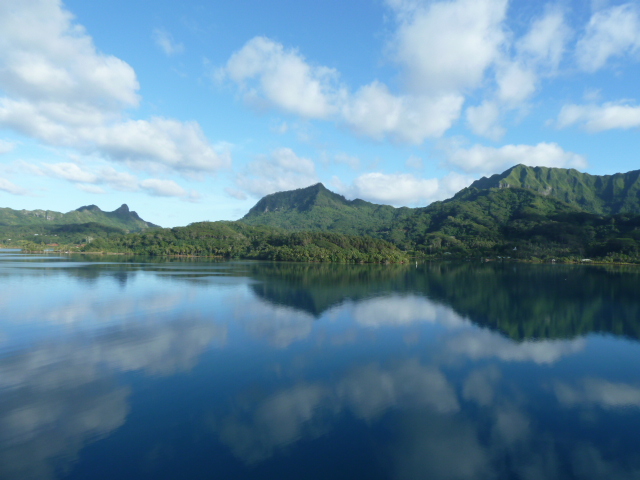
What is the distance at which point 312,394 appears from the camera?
14.6m

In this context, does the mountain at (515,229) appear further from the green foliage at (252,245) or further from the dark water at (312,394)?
the dark water at (312,394)

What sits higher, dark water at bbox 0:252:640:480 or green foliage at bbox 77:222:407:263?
green foliage at bbox 77:222:407:263

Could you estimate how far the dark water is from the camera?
10.4 meters

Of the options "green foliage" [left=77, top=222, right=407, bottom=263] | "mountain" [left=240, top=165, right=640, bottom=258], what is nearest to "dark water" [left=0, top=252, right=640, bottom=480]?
"green foliage" [left=77, top=222, right=407, bottom=263]

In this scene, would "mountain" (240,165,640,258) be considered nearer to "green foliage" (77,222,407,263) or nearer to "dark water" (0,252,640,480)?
"green foliage" (77,222,407,263)

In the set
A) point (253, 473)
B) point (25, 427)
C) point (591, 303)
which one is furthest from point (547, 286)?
point (25, 427)

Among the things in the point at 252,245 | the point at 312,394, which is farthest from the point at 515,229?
the point at 312,394

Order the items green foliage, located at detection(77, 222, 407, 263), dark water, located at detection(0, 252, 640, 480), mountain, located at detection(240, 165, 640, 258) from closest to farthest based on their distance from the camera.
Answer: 1. dark water, located at detection(0, 252, 640, 480)
2. green foliage, located at detection(77, 222, 407, 263)
3. mountain, located at detection(240, 165, 640, 258)

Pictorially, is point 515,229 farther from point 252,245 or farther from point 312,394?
point 312,394

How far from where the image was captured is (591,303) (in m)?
37.8

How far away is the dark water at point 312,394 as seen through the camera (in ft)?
34.0

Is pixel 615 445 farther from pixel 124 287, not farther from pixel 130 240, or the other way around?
pixel 130 240

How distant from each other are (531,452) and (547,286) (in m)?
47.7

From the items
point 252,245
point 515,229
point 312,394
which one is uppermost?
point 515,229
